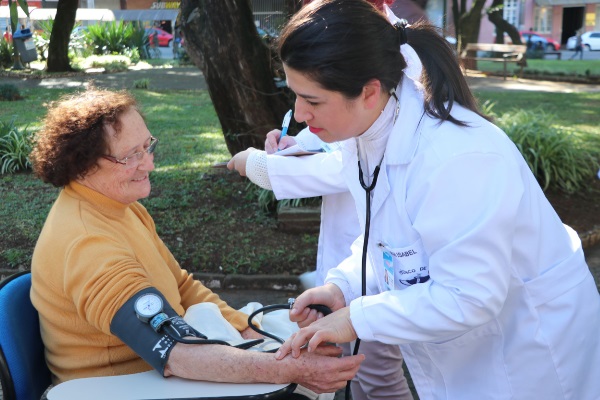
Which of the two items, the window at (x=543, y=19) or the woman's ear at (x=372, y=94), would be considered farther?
the window at (x=543, y=19)

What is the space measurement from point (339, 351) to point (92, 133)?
1128mm

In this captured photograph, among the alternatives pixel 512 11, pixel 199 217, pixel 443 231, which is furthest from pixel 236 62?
pixel 512 11

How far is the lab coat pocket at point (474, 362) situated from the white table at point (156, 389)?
46 cm

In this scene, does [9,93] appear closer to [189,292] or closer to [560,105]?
Answer: [560,105]

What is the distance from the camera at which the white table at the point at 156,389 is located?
218 cm

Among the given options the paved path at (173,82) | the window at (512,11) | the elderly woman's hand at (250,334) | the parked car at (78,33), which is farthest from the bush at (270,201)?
the window at (512,11)

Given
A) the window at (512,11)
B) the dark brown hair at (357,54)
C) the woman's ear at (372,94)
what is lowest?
the window at (512,11)

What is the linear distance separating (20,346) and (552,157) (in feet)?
19.7

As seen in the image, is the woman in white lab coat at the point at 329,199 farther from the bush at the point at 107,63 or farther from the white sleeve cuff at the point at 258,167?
the bush at the point at 107,63

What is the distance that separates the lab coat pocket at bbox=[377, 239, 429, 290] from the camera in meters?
2.00

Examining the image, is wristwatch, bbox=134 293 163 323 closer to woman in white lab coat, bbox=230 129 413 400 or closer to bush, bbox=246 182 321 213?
woman in white lab coat, bbox=230 129 413 400

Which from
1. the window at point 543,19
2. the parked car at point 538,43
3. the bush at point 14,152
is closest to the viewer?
the bush at point 14,152

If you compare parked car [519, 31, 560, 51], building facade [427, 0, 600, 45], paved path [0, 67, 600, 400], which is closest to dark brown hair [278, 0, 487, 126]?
paved path [0, 67, 600, 400]

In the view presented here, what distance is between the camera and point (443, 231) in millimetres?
1862
